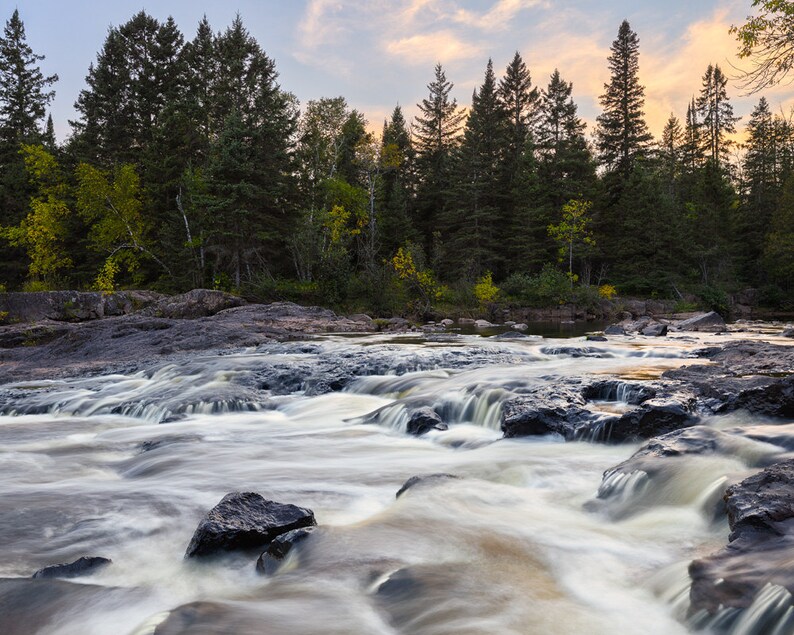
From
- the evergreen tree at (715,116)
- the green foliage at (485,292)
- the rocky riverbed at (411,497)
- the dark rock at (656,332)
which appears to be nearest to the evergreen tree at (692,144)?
the evergreen tree at (715,116)

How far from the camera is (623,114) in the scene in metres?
50.4

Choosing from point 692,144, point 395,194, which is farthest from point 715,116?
point 395,194

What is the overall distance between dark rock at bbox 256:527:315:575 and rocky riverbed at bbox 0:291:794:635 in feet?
0.05

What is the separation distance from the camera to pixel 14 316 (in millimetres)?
23531

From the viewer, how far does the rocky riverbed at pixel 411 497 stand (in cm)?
321

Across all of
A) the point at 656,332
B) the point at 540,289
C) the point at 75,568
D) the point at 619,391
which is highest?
the point at 540,289

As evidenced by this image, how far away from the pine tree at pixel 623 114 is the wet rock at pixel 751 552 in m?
50.0

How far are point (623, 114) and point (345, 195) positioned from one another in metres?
26.9

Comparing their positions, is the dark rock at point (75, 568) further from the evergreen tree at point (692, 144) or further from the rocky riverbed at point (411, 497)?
the evergreen tree at point (692, 144)

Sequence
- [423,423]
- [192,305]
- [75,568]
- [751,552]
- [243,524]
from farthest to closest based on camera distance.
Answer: [192,305] → [423,423] → [243,524] → [75,568] → [751,552]

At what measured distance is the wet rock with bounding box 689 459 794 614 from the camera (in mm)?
2880

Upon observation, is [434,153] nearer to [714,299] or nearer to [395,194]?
[395,194]

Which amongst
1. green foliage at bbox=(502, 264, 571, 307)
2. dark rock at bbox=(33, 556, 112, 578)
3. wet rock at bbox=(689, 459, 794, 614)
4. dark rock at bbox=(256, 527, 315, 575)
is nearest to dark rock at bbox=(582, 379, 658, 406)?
wet rock at bbox=(689, 459, 794, 614)

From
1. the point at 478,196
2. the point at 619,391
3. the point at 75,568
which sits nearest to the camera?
the point at 75,568
